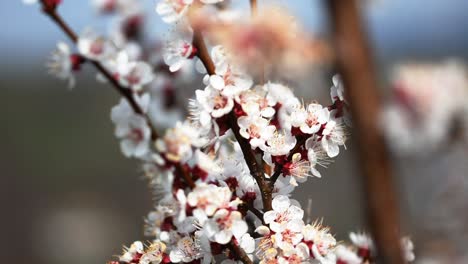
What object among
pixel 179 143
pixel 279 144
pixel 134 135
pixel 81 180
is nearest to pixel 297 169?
pixel 279 144

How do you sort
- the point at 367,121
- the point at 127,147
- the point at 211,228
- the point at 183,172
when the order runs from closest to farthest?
the point at 367,121
the point at 211,228
the point at 183,172
the point at 127,147

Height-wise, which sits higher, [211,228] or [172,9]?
[172,9]

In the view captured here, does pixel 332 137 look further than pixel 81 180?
No

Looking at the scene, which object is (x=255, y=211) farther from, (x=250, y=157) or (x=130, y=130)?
(x=130, y=130)

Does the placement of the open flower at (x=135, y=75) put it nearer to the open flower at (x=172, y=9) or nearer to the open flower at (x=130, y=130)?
the open flower at (x=130, y=130)

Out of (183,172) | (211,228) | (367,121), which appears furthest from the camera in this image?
(183,172)

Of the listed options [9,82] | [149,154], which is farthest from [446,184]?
[9,82]

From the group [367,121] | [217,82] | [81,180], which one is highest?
[367,121]
